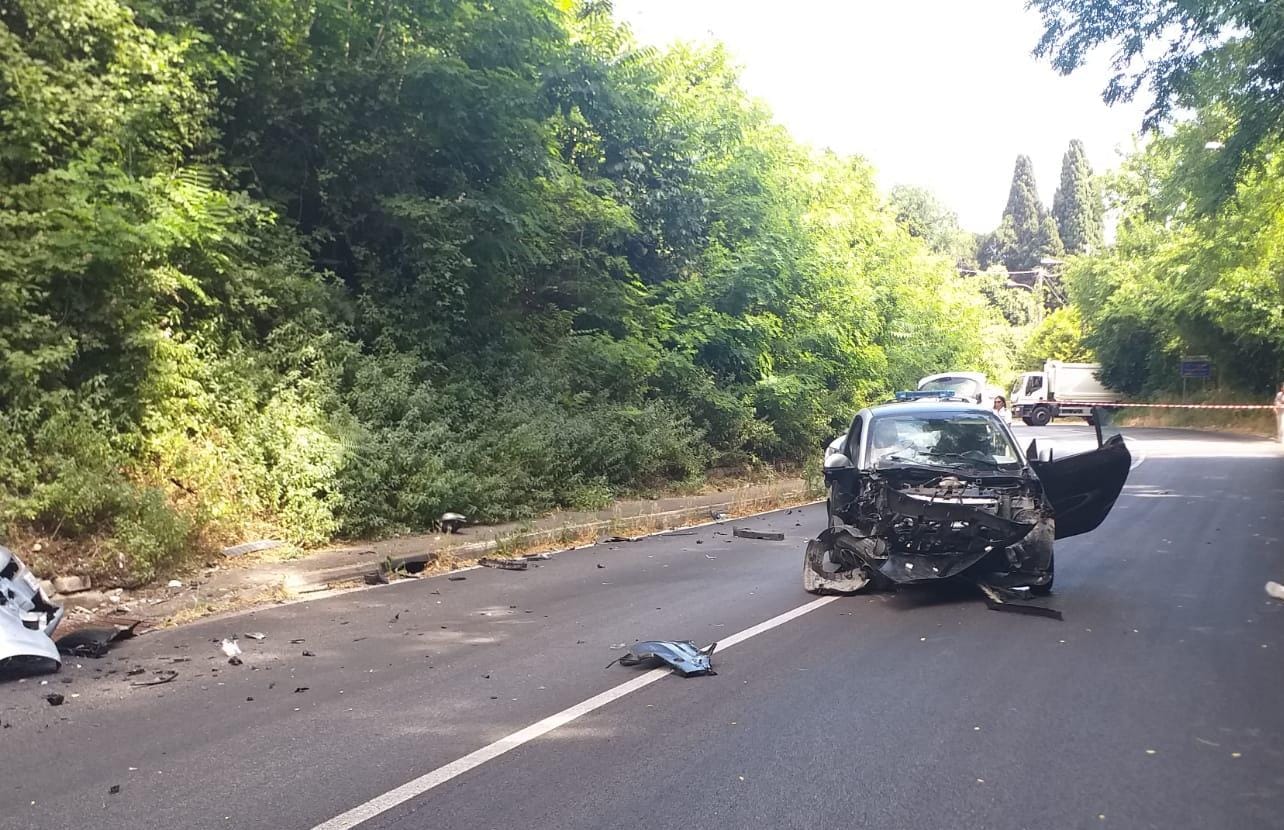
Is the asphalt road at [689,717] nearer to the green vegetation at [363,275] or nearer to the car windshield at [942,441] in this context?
the car windshield at [942,441]

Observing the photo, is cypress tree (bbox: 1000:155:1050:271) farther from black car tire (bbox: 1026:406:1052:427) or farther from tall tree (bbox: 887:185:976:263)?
black car tire (bbox: 1026:406:1052:427)

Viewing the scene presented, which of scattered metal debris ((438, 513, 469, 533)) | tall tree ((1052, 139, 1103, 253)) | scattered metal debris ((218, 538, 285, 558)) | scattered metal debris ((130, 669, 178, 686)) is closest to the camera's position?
scattered metal debris ((130, 669, 178, 686))

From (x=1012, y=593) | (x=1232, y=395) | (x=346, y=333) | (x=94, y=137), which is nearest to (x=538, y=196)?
(x=346, y=333)

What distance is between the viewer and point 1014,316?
8719cm

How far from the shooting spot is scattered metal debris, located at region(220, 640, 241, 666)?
7.07m

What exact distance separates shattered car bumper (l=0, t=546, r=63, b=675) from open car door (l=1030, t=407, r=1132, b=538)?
7765 millimetres

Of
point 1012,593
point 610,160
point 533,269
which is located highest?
point 610,160

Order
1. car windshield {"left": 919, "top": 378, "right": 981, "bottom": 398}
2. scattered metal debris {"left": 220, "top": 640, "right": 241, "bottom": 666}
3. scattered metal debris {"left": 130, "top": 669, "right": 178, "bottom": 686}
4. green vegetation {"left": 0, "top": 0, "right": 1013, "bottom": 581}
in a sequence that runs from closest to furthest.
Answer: scattered metal debris {"left": 130, "top": 669, "right": 178, "bottom": 686} → scattered metal debris {"left": 220, "top": 640, "right": 241, "bottom": 666} → green vegetation {"left": 0, "top": 0, "right": 1013, "bottom": 581} → car windshield {"left": 919, "top": 378, "right": 981, "bottom": 398}

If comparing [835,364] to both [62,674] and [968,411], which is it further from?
[62,674]

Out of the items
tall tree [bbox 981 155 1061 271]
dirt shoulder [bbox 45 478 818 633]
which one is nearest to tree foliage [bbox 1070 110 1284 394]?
dirt shoulder [bbox 45 478 818 633]

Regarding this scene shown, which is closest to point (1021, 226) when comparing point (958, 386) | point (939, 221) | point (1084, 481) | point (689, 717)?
point (939, 221)

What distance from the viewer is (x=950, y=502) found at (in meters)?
8.18

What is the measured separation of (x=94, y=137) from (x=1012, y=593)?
10.8 metres

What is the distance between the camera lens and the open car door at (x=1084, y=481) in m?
8.91
